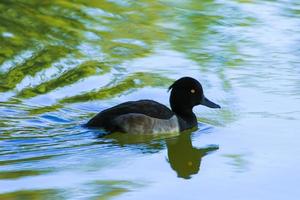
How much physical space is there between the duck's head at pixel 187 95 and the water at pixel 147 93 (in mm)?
268

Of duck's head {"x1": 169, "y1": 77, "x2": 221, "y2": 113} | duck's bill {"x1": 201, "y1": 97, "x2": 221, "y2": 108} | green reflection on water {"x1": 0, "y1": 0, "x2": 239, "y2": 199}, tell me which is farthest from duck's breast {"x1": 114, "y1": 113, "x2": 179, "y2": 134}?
duck's bill {"x1": 201, "y1": 97, "x2": 221, "y2": 108}

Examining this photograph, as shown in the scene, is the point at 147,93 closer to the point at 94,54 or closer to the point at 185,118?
the point at 185,118

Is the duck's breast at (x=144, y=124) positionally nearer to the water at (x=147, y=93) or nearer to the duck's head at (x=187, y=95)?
the water at (x=147, y=93)

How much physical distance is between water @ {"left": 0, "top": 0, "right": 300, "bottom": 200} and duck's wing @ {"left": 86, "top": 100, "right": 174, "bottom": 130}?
0.15 m

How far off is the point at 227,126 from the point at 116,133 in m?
1.38

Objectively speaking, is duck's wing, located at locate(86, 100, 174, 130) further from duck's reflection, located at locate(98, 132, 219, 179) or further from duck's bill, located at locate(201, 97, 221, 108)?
duck's bill, located at locate(201, 97, 221, 108)

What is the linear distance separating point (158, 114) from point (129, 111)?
1.38 ft

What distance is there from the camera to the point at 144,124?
12.7 meters

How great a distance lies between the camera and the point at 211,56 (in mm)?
16000

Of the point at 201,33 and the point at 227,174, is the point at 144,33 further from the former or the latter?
the point at 227,174

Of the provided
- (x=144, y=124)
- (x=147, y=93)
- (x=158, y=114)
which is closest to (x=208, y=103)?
(x=158, y=114)

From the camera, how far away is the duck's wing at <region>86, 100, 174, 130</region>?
12.4m

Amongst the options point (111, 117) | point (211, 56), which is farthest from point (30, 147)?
point (211, 56)

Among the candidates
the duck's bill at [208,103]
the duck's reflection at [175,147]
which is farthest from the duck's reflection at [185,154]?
the duck's bill at [208,103]
